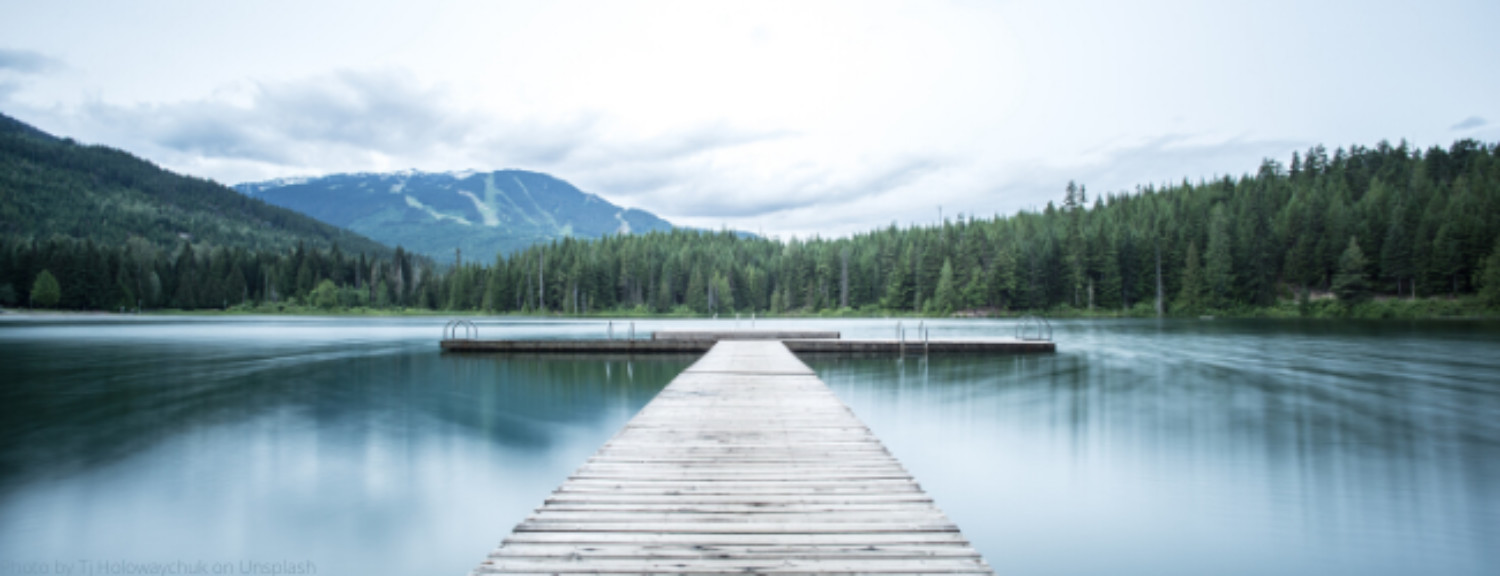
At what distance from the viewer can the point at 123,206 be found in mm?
146625

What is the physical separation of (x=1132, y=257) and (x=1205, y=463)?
2836 inches

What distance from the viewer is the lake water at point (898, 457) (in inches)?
255

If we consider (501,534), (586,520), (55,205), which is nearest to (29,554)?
(501,534)

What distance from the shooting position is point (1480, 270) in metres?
57.3

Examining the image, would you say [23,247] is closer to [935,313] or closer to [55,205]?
[55,205]

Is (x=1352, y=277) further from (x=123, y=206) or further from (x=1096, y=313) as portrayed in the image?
(x=123, y=206)

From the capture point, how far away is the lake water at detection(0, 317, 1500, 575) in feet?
21.2

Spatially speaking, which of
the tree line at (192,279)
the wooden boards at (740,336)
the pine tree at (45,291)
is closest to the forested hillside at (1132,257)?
the tree line at (192,279)

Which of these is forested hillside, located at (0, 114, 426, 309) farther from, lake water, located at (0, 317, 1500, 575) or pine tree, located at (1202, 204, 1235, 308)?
pine tree, located at (1202, 204, 1235, 308)

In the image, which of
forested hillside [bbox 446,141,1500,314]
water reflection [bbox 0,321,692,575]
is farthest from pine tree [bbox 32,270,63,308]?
water reflection [bbox 0,321,692,575]

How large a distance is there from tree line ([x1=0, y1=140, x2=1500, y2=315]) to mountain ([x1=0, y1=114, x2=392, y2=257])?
105 ft

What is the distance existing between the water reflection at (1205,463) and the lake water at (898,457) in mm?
44

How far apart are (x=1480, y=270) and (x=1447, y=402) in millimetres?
62520

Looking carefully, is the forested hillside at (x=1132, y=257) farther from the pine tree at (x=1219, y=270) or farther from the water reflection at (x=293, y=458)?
the water reflection at (x=293, y=458)
